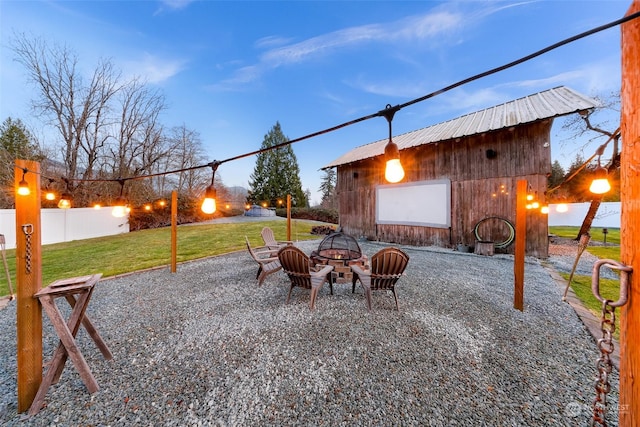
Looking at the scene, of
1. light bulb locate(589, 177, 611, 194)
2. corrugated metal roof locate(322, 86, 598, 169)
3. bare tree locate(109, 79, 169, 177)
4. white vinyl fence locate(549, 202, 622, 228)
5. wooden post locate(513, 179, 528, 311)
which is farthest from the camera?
bare tree locate(109, 79, 169, 177)

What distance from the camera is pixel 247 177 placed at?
92.9 feet

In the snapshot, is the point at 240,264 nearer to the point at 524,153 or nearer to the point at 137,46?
the point at 524,153

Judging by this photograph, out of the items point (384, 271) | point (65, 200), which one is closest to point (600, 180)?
point (384, 271)

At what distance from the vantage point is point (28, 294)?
1864 millimetres

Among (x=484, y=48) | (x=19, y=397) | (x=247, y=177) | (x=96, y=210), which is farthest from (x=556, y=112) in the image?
(x=247, y=177)

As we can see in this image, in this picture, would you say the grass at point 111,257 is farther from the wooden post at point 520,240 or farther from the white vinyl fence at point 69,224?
the wooden post at point 520,240

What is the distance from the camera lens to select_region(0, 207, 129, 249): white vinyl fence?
8871mm

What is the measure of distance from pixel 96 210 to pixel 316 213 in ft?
48.2

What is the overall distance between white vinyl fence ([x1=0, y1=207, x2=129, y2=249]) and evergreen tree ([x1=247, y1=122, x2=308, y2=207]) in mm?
14921

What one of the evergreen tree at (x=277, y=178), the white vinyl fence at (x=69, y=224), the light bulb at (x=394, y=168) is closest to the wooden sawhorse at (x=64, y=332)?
the light bulb at (x=394, y=168)

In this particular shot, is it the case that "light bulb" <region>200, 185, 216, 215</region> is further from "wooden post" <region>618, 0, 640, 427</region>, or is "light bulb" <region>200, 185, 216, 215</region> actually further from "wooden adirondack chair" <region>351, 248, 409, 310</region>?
"wooden post" <region>618, 0, 640, 427</region>

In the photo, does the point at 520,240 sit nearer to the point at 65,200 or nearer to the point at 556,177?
the point at 65,200

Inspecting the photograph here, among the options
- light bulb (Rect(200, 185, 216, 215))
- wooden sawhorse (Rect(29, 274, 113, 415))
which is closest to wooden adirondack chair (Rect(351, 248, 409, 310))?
light bulb (Rect(200, 185, 216, 215))

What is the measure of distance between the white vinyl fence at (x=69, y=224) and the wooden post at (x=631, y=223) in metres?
15.7
